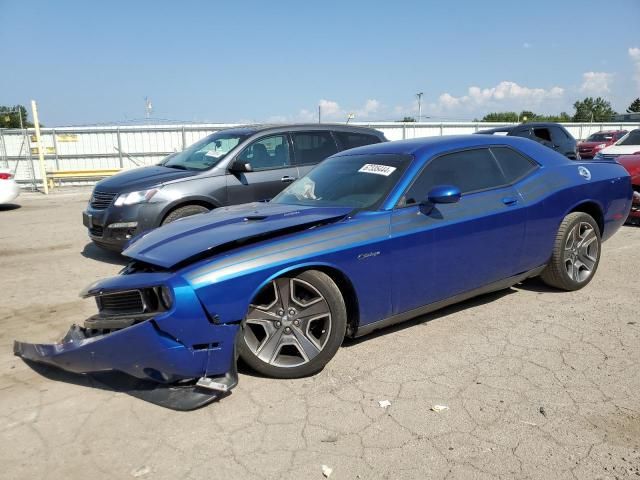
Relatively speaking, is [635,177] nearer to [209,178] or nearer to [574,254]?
[574,254]

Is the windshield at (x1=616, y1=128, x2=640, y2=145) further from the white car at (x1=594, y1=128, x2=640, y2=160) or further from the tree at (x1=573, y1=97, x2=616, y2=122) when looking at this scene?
the tree at (x1=573, y1=97, x2=616, y2=122)

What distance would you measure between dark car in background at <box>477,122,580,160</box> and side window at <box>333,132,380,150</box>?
679 cm

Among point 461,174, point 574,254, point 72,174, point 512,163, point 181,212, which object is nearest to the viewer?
point 461,174

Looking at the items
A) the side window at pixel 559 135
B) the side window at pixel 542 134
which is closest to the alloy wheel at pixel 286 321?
the side window at pixel 542 134

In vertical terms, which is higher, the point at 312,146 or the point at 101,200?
the point at 312,146

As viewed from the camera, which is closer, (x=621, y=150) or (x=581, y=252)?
(x=581, y=252)

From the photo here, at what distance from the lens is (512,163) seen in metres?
4.53

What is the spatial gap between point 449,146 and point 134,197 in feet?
13.1

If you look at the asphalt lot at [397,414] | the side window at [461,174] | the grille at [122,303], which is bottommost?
the asphalt lot at [397,414]

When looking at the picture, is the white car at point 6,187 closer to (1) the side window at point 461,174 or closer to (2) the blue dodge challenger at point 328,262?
(2) the blue dodge challenger at point 328,262

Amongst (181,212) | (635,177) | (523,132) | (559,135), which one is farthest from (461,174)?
(559,135)

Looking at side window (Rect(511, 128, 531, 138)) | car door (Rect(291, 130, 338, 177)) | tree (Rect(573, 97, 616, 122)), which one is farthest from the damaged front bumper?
tree (Rect(573, 97, 616, 122))

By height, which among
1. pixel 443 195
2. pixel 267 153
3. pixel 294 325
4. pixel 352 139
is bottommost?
pixel 294 325

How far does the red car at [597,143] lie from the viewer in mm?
19781
